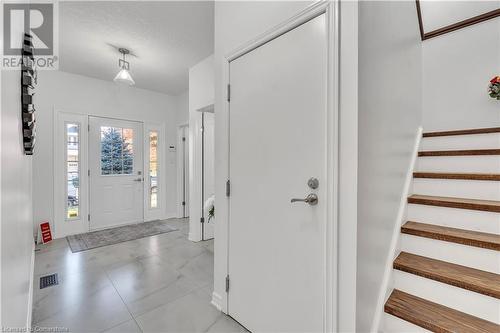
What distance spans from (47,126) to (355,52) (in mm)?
4570

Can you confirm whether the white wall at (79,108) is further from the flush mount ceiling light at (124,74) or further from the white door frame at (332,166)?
the white door frame at (332,166)

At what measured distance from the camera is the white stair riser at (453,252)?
1.29 metres

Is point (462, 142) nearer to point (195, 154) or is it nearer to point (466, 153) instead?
point (466, 153)

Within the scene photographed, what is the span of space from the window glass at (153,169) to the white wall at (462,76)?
4655 millimetres

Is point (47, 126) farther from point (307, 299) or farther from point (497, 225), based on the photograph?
point (497, 225)

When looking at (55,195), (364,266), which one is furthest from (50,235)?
(364,266)

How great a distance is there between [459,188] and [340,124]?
1.36 m

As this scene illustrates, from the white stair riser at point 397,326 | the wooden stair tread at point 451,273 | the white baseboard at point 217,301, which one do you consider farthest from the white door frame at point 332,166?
the white baseboard at point 217,301

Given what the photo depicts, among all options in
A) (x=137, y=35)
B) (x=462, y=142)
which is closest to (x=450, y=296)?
(x=462, y=142)

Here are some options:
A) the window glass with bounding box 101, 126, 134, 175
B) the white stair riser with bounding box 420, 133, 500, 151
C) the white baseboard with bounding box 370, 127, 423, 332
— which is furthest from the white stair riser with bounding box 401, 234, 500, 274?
the window glass with bounding box 101, 126, 134, 175

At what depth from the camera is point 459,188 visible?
1746 mm

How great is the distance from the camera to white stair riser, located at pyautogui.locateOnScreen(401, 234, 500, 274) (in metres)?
1.29

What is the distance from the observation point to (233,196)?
180cm

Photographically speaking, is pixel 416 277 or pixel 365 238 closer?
pixel 365 238
